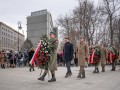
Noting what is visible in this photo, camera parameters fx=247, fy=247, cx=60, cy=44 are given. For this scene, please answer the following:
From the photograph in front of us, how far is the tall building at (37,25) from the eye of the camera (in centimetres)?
11638

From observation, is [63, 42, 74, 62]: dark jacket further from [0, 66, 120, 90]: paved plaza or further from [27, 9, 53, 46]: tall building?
[27, 9, 53, 46]: tall building

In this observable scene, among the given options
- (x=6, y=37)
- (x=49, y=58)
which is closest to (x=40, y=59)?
(x=49, y=58)

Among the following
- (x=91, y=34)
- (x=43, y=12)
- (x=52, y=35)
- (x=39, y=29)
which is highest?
(x=43, y=12)

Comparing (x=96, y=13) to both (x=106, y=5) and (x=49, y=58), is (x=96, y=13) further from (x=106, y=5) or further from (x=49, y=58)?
(x=49, y=58)

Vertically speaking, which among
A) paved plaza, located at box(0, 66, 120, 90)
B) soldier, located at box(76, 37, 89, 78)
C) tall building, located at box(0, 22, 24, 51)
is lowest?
paved plaza, located at box(0, 66, 120, 90)

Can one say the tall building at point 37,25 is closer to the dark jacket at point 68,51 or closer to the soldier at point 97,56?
the soldier at point 97,56

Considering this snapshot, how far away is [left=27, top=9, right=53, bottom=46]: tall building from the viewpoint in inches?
4582

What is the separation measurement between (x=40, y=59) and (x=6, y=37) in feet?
430

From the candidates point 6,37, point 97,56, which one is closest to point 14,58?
point 97,56

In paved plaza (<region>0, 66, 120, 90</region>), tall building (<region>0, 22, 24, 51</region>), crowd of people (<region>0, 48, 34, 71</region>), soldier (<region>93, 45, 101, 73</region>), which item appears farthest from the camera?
tall building (<region>0, 22, 24, 51</region>)

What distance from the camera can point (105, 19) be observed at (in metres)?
40.2

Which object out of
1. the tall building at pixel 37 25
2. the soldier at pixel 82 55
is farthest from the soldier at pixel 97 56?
the tall building at pixel 37 25

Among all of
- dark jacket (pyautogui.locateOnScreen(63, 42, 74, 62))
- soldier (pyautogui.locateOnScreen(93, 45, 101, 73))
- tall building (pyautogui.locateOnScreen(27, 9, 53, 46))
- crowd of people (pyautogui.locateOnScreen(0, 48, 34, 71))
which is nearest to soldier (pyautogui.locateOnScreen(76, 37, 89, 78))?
dark jacket (pyautogui.locateOnScreen(63, 42, 74, 62))

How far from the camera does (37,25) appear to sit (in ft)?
391
